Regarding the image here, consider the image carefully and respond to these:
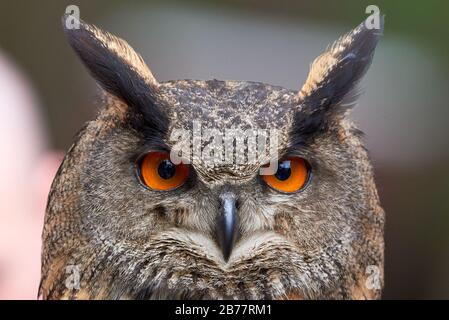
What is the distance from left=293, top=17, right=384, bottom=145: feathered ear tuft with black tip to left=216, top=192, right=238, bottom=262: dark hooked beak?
0.19 m

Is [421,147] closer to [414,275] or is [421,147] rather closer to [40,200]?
[414,275]

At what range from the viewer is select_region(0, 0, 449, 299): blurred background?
4.65ft

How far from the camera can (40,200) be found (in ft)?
5.49

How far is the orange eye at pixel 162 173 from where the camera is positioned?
1.12 metres

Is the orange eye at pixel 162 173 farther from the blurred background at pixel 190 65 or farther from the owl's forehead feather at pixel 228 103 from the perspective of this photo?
the blurred background at pixel 190 65

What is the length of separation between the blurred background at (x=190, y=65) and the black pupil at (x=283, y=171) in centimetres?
28

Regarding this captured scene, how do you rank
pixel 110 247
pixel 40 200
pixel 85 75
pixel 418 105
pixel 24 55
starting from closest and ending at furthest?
pixel 110 247, pixel 85 75, pixel 24 55, pixel 40 200, pixel 418 105

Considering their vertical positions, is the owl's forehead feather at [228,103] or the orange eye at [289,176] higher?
the owl's forehead feather at [228,103]

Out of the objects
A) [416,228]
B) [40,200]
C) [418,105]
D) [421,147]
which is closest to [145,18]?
[40,200]

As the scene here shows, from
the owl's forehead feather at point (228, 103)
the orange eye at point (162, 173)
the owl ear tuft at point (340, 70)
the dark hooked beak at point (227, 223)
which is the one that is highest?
the owl ear tuft at point (340, 70)

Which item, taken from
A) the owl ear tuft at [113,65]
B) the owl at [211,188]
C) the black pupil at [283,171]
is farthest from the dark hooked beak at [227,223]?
the owl ear tuft at [113,65]

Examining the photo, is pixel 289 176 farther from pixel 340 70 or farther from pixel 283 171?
pixel 340 70
